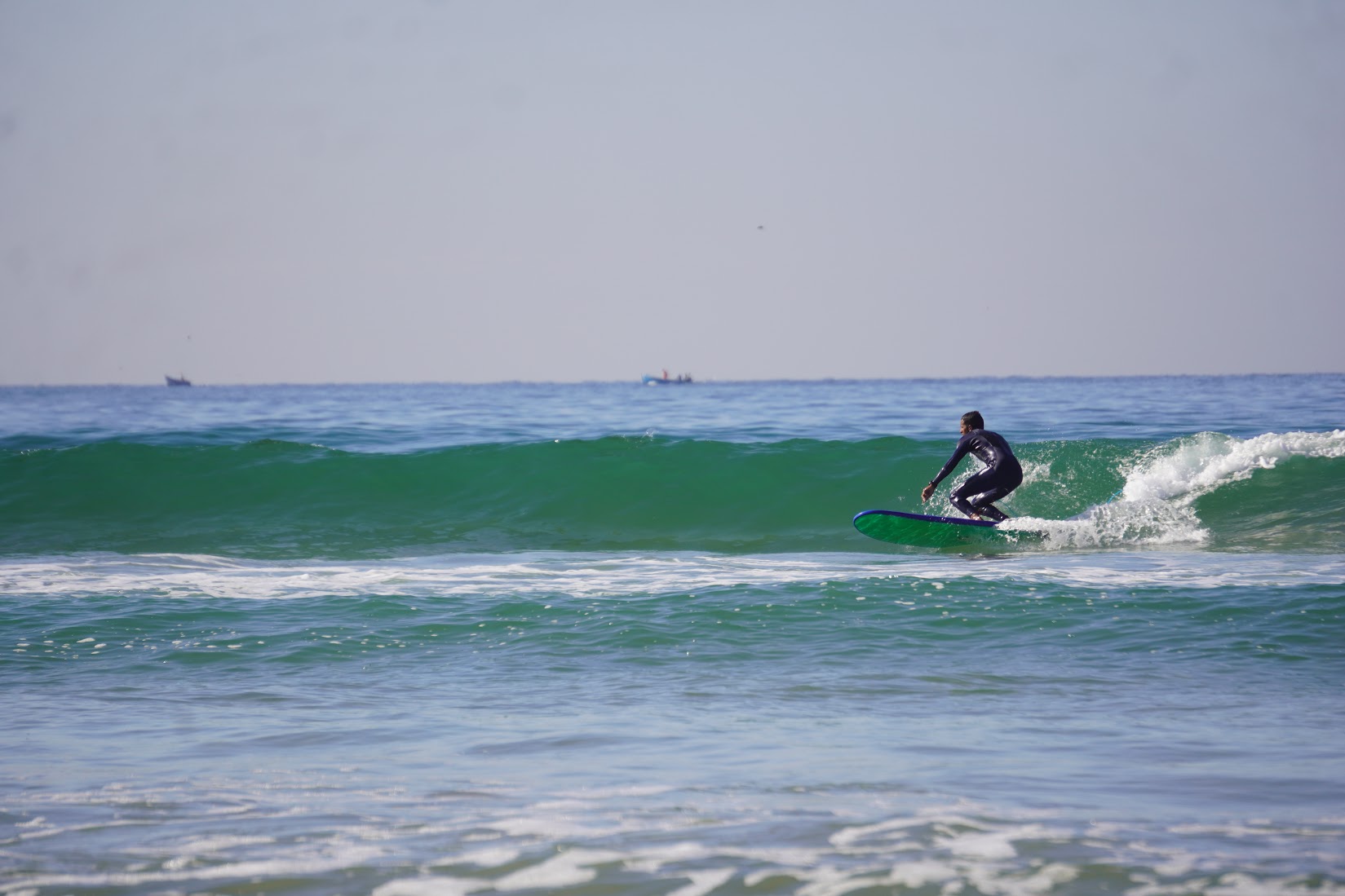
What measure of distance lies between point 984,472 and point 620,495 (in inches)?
288

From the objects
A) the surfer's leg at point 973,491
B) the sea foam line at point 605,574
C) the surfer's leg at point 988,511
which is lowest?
the sea foam line at point 605,574

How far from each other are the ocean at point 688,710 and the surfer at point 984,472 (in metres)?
0.66

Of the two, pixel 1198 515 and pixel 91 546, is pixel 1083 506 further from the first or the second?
pixel 91 546

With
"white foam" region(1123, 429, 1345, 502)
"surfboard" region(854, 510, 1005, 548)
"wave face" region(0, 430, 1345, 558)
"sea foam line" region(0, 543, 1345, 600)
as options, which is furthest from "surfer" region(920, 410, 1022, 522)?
"white foam" region(1123, 429, 1345, 502)

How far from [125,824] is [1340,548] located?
13.0m

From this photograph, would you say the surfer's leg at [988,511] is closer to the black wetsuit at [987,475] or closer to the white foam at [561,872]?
the black wetsuit at [987,475]

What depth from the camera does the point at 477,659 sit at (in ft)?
25.8

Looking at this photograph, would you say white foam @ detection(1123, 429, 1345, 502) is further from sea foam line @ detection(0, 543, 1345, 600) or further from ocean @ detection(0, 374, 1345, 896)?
sea foam line @ detection(0, 543, 1345, 600)

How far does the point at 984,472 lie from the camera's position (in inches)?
554

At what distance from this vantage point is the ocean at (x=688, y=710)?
4.12m

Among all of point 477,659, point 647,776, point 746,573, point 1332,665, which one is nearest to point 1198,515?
point 746,573

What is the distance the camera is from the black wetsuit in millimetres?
13969

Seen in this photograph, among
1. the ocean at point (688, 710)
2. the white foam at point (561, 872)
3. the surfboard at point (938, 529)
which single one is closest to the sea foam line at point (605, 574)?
the ocean at point (688, 710)

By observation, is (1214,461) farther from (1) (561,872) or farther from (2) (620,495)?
(1) (561,872)
